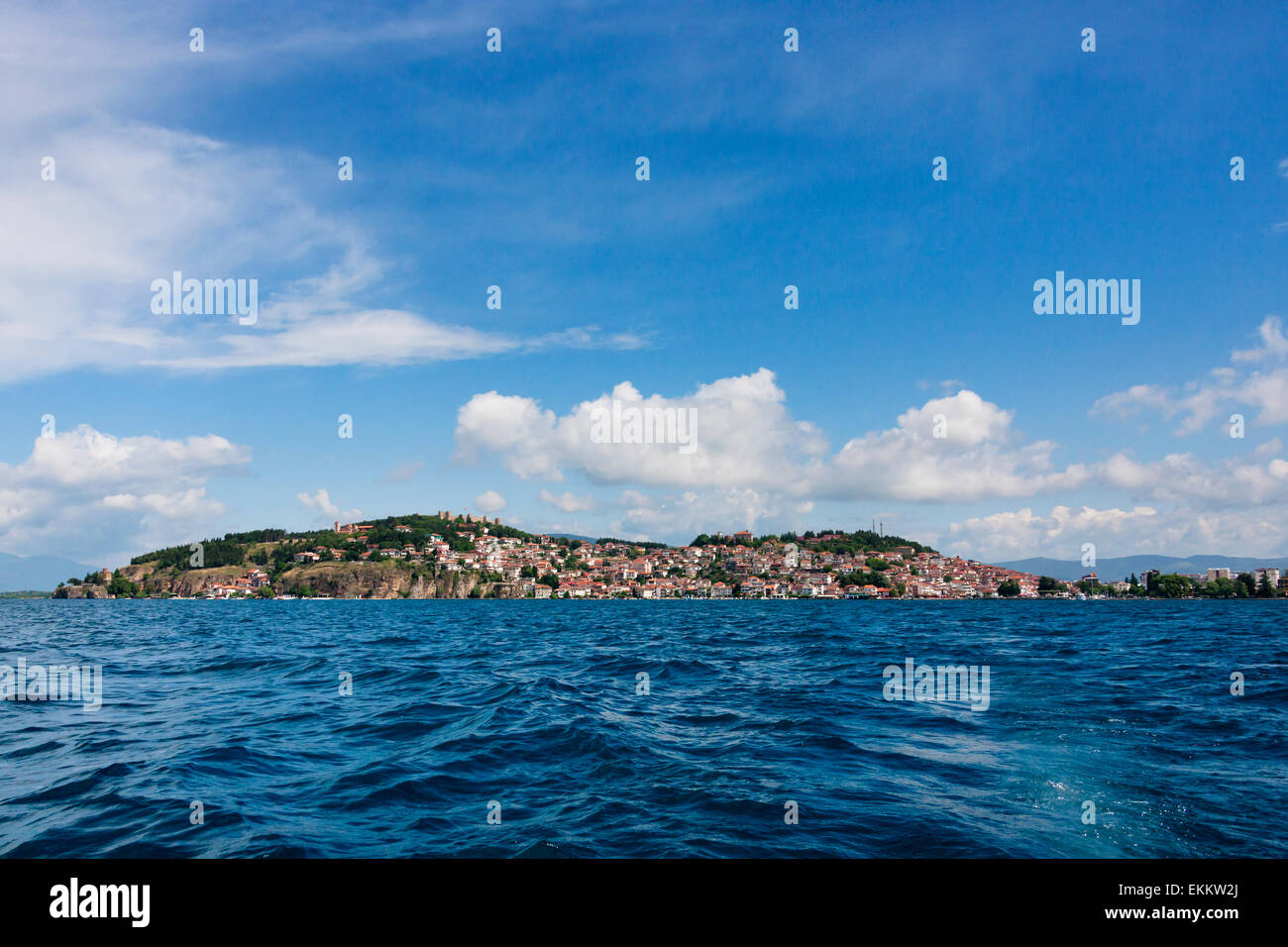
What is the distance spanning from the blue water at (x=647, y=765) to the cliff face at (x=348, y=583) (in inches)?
6564

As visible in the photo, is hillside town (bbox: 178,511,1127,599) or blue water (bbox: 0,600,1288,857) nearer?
blue water (bbox: 0,600,1288,857)

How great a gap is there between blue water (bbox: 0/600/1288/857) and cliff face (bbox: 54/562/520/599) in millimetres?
166719

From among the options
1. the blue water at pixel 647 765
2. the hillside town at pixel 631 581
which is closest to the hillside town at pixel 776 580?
the hillside town at pixel 631 581

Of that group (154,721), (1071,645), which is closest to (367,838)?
(154,721)

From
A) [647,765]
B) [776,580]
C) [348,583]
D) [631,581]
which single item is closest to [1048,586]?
[776,580]

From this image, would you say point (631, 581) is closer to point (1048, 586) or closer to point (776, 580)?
point (776, 580)

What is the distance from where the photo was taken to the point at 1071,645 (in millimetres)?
32531

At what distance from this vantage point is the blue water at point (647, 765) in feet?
27.4

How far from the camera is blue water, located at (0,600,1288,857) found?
27.4 ft

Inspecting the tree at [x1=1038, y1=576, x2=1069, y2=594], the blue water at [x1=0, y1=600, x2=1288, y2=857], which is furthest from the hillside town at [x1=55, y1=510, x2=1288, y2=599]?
the blue water at [x1=0, y1=600, x2=1288, y2=857]

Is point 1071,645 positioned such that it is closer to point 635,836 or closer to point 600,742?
point 600,742

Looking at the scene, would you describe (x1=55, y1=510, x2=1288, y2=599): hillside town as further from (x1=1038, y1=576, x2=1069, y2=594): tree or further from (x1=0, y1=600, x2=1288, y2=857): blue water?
(x1=0, y1=600, x2=1288, y2=857): blue water
